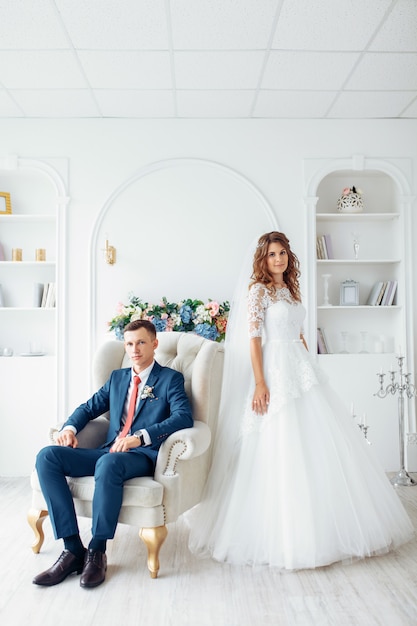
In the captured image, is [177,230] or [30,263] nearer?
[30,263]

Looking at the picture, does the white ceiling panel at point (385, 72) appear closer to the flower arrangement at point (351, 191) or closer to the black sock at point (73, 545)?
the flower arrangement at point (351, 191)

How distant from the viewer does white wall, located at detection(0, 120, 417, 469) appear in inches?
180

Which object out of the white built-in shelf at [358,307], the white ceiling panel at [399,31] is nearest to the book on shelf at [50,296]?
the white built-in shelf at [358,307]

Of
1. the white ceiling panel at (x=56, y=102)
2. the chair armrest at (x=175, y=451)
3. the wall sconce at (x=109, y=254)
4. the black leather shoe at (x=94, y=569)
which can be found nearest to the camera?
the black leather shoe at (x=94, y=569)

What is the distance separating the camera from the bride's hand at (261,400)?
290 centimetres

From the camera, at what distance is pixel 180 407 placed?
287 centimetres

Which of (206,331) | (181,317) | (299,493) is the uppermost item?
(181,317)

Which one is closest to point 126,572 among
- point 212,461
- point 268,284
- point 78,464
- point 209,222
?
point 78,464

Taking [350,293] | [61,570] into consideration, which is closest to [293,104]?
[350,293]

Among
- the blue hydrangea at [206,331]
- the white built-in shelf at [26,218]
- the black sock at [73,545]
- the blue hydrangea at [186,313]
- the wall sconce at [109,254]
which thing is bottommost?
the black sock at [73,545]

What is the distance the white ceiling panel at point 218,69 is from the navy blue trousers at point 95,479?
8.24 ft

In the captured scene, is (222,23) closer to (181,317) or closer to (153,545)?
(181,317)

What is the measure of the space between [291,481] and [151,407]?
811mm

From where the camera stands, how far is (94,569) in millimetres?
2482
